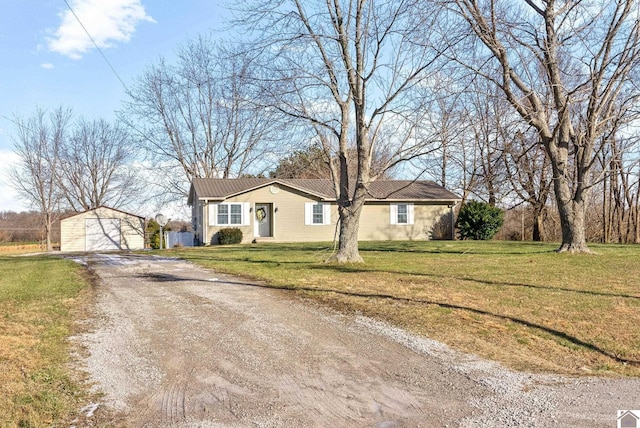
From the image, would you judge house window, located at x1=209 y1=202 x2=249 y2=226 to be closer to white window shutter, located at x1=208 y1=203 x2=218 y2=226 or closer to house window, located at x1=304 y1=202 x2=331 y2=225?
white window shutter, located at x1=208 y1=203 x2=218 y2=226

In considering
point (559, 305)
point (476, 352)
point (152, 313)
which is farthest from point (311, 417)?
point (559, 305)

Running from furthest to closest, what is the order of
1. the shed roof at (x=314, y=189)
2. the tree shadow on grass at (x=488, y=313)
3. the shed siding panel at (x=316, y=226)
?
the shed siding panel at (x=316, y=226)
the shed roof at (x=314, y=189)
the tree shadow on grass at (x=488, y=313)

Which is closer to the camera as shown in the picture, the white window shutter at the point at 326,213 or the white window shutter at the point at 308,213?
the white window shutter at the point at 308,213

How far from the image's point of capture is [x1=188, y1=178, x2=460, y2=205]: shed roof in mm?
25062

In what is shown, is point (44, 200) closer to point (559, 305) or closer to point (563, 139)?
point (563, 139)

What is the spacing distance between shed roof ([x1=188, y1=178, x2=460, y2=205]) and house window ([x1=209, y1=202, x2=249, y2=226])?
0.60 meters

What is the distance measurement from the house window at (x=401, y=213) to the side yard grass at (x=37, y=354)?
1912 cm

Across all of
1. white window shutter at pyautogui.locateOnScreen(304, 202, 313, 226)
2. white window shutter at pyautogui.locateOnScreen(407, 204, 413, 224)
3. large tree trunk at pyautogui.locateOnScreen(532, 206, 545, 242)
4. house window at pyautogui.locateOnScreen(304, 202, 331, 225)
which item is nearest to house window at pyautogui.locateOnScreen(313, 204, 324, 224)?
house window at pyautogui.locateOnScreen(304, 202, 331, 225)

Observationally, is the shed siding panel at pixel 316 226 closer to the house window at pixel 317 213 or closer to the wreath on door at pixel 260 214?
the house window at pixel 317 213

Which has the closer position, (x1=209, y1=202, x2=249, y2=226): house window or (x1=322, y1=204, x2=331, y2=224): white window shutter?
(x1=209, y1=202, x2=249, y2=226): house window

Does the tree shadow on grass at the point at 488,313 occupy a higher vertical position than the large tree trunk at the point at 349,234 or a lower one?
lower

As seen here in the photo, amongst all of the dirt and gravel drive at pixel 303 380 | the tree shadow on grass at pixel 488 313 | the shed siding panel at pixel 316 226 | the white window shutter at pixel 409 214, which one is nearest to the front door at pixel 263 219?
the shed siding panel at pixel 316 226

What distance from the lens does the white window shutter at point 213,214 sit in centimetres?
2455

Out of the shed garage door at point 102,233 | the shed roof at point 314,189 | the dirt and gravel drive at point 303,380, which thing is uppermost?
the shed roof at point 314,189
